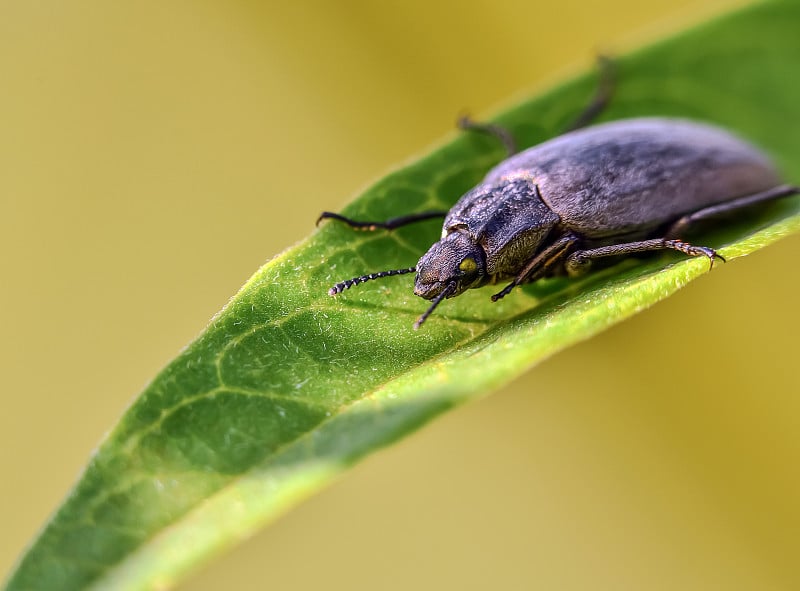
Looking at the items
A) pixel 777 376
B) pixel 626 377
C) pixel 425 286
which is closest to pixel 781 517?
pixel 777 376

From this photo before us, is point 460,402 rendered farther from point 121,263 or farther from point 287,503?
point 121,263

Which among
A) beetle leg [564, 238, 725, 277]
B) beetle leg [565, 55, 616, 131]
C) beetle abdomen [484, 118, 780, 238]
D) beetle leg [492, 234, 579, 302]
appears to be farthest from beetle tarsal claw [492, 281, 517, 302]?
beetle leg [565, 55, 616, 131]

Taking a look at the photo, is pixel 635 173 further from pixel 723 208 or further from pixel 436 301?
pixel 436 301

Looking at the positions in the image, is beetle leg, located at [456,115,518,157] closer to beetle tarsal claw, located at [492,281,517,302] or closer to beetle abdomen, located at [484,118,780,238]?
beetle abdomen, located at [484,118,780,238]

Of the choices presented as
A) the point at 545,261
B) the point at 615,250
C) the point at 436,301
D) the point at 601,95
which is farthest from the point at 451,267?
the point at 601,95

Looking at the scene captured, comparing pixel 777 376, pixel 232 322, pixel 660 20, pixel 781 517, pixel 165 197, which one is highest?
pixel 165 197
